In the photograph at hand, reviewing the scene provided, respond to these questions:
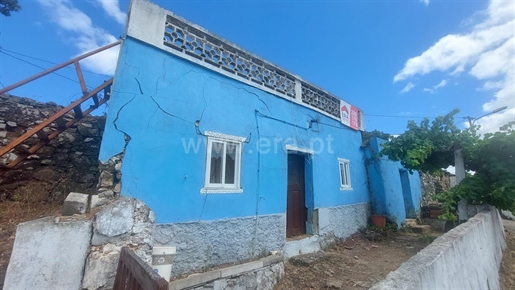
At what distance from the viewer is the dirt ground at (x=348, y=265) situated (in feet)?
13.6

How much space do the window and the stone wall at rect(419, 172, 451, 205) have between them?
6539mm

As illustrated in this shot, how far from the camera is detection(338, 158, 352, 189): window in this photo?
7091 mm

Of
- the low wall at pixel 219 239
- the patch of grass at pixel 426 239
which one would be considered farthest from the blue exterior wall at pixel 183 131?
the patch of grass at pixel 426 239

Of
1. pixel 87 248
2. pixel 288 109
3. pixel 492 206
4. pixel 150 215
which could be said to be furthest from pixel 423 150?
pixel 87 248

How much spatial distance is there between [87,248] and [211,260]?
186 centimetres

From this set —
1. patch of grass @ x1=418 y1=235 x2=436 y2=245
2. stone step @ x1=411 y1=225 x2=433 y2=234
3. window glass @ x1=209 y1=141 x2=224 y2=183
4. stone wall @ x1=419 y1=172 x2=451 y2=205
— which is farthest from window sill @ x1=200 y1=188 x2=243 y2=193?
stone wall @ x1=419 y1=172 x2=451 y2=205

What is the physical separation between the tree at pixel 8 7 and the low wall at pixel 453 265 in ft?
27.6

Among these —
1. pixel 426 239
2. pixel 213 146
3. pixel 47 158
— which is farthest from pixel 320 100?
pixel 47 158

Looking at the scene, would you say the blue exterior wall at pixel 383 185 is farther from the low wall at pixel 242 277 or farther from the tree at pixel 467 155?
the low wall at pixel 242 277

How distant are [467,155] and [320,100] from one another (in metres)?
4.17

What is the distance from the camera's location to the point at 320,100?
6.93m

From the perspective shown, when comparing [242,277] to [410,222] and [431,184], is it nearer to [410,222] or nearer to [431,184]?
[410,222]

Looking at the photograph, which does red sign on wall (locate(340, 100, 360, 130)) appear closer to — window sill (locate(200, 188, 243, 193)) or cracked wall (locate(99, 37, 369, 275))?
cracked wall (locate(99, 37, 369, 275))

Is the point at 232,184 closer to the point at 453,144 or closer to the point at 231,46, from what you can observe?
the point at 231,46
